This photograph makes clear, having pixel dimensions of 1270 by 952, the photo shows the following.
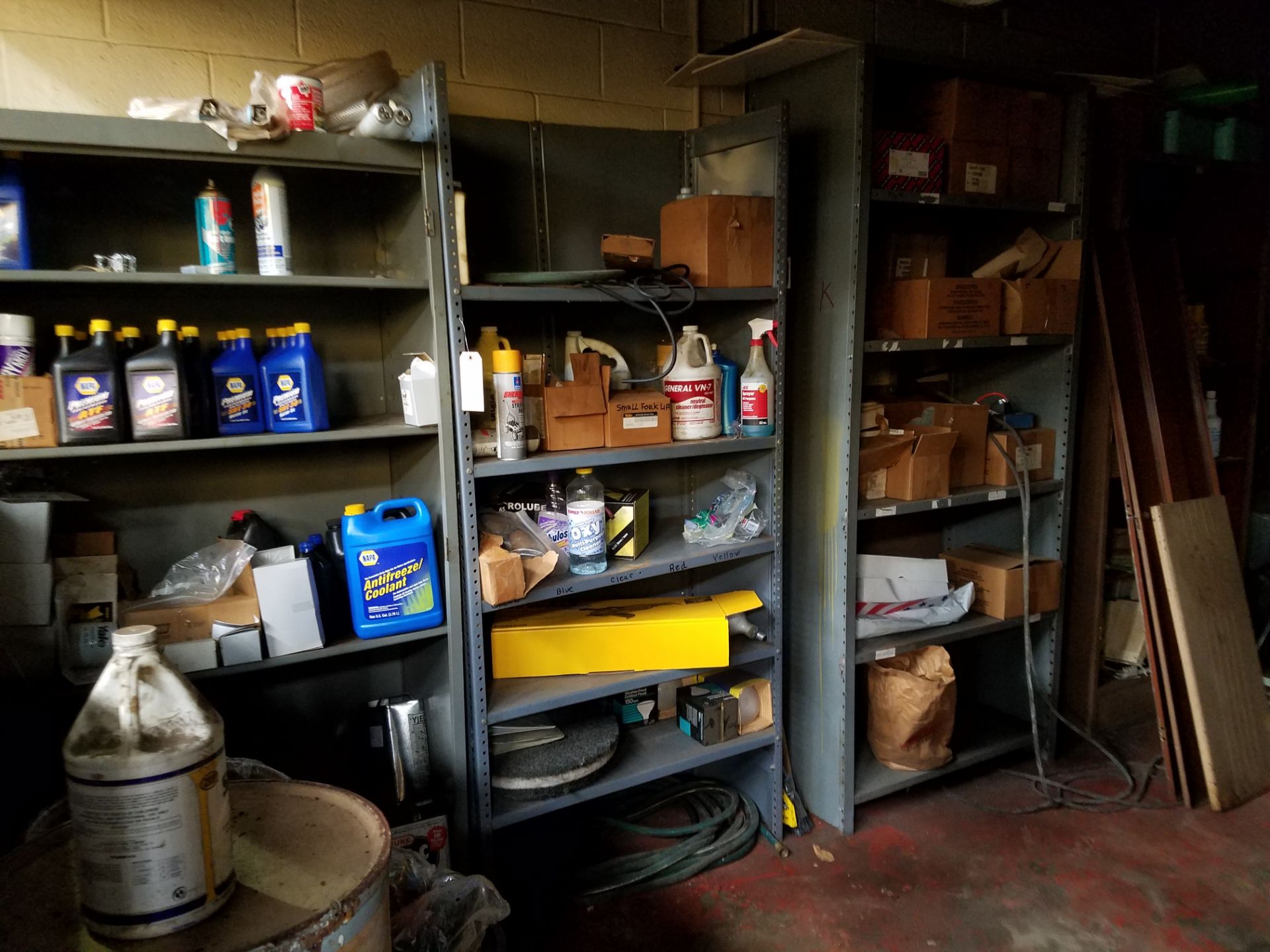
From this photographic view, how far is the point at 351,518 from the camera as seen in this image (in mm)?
1684

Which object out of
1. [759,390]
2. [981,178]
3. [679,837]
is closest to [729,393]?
[759,390]

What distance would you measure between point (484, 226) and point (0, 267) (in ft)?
3.32

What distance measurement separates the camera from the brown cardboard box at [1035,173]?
7.81ft

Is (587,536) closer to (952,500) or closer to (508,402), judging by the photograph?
(508,402)

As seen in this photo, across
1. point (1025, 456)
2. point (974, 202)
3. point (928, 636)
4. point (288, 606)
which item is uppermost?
point (974, 202)

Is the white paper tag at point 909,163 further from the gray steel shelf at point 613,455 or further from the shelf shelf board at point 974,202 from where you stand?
the gray steel shelf at point 613,455

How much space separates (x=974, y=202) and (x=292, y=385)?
1.82 metres

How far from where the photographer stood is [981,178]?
2.31 meters

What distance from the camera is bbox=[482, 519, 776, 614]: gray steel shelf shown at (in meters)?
1.88

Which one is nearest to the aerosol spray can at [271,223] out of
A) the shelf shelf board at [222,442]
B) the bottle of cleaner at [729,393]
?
the shelf shelf board at [222,442]

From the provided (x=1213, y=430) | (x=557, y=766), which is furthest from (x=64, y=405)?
(x=1213, y=430)

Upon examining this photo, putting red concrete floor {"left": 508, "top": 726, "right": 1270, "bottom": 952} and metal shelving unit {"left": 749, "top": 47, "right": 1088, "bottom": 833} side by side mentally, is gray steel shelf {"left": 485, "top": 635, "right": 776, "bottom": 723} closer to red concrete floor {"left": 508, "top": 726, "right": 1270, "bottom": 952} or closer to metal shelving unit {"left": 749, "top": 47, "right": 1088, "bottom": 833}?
metal shelving unit {"left": 749, "top": 47, "right": 1088, "bottom": 833}

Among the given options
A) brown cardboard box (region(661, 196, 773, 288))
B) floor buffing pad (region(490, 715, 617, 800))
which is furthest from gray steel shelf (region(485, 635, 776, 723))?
brown cardboard box (region(661, 196, 773, 288))

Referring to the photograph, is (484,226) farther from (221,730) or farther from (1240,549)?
(1240,549)
